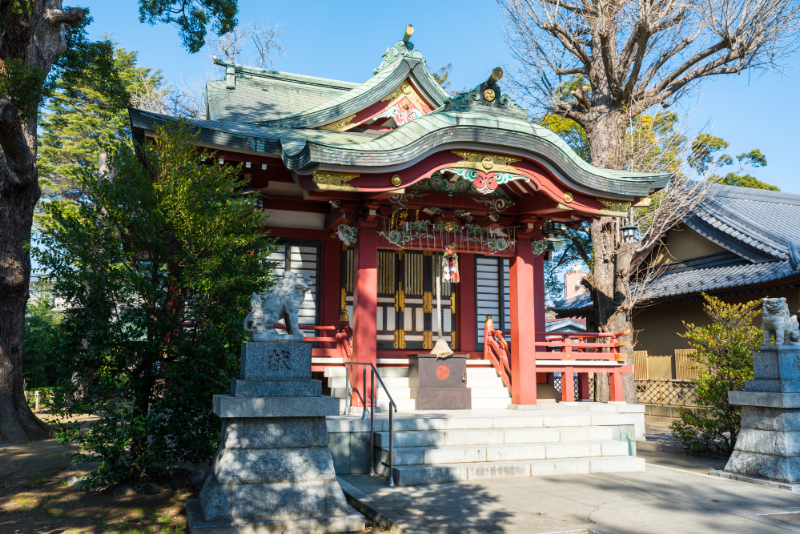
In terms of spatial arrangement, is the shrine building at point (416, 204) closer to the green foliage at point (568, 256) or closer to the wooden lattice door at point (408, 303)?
the wooden lattice door at point (408, 303)

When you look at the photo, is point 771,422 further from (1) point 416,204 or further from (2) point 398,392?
(1) point 416,204

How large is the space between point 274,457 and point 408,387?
503 cm

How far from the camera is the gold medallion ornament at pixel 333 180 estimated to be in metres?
8.41

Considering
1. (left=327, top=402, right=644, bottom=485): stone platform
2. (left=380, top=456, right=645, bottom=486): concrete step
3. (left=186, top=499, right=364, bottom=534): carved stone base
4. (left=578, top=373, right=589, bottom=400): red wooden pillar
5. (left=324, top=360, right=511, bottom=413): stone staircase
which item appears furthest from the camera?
(left=578, top=373, right=589, bottom=400): red wooden pillar

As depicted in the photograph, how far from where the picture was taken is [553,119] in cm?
2362

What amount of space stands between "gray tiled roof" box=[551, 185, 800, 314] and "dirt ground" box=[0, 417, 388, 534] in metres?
13.3

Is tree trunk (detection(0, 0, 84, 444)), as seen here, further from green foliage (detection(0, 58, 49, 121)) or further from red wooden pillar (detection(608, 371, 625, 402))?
red wooden pillar (detection(608, 371, 625, 402))

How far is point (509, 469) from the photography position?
24.4 ft

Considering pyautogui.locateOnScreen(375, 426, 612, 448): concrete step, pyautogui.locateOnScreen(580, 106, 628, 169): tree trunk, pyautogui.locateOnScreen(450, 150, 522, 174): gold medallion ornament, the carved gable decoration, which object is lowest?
pyautogui.locateOnScreen(375, 426, 612, 448): concrete step

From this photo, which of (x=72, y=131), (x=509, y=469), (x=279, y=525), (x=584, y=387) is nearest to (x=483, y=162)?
(x=509, y=469)

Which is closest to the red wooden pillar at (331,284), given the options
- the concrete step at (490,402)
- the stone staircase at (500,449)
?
the concrete step at (490,402)

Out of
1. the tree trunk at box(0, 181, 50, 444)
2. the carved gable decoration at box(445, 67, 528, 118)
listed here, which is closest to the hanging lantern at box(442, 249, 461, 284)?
the carved gable decoration at box(445, 67, 528, 118)

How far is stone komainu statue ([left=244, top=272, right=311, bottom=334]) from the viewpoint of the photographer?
5629 mm

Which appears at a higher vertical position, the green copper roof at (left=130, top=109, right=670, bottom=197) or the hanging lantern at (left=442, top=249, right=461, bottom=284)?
the green copper roof at (left=130, top=109, right=670, bottom=197)
